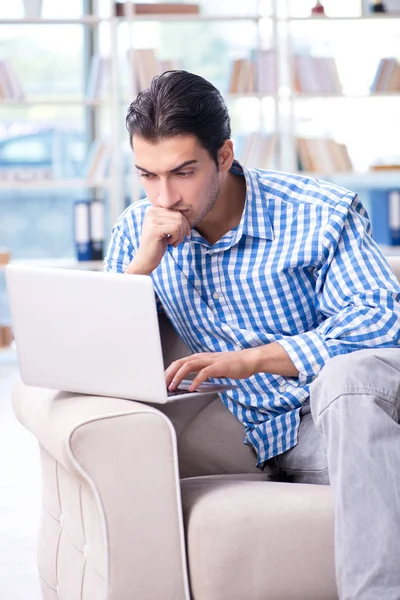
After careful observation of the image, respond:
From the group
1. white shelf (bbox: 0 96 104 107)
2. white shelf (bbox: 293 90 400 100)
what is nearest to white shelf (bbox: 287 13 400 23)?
white shelf (bbox: 293 90 400 100)

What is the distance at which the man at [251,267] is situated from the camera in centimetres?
169

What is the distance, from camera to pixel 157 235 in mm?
1832

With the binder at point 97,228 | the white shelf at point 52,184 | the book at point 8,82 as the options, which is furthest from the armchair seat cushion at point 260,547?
the book at point 8,82

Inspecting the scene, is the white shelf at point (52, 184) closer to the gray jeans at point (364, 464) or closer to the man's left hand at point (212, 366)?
the man's left hand at point (212, 366)

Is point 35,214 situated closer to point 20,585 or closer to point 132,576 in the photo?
point 20,585

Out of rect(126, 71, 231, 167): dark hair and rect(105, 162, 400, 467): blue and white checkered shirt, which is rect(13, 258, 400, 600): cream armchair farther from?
rect(126, 71, 231, 167): dark hair

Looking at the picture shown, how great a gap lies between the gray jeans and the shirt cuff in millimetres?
176

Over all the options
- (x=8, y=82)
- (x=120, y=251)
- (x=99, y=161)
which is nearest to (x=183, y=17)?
(x=99, y=161)

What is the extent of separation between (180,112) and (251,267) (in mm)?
332

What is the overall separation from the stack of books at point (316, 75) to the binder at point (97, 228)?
1.28 metres

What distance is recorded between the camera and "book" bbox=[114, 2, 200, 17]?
513cm

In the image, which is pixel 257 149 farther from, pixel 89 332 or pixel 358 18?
pixel 89 332

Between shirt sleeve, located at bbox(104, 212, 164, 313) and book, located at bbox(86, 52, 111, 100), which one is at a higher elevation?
book, located at bbox(86, 52, 111, 100)

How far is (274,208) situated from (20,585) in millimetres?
1048
